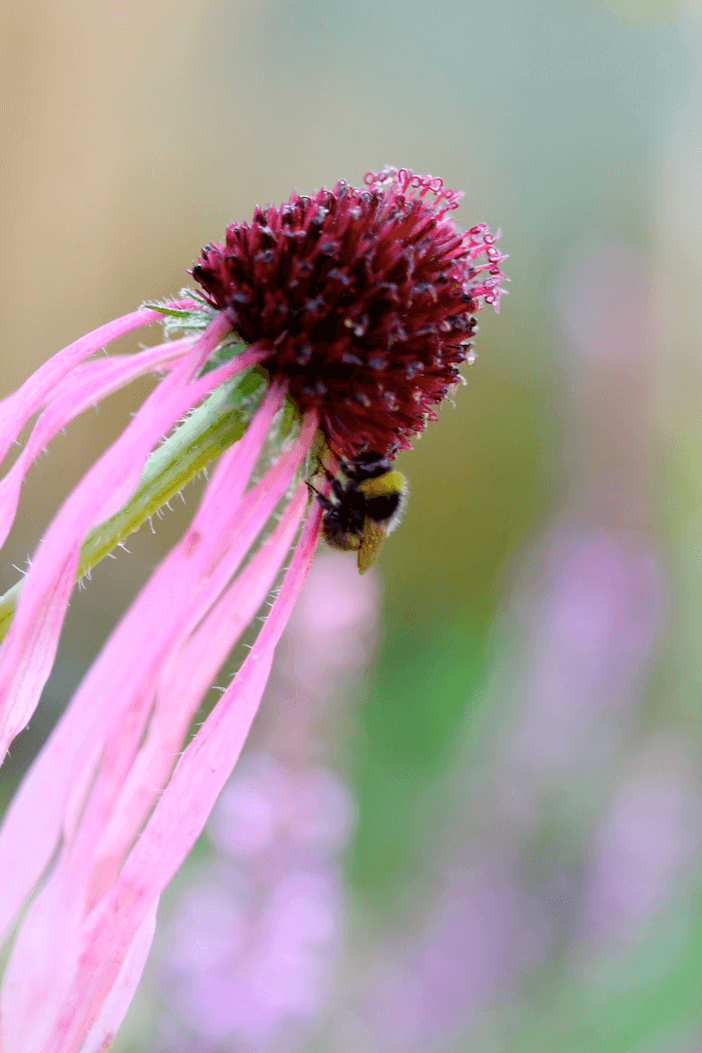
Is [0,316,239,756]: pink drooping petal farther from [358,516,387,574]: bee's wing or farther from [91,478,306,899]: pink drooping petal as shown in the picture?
[358,516,387,574]: bee's wing

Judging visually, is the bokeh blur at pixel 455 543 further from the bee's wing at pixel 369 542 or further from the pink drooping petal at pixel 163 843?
the pink drooping petal at pixel 163 843

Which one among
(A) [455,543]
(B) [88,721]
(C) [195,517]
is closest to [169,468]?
(C) [195,517]

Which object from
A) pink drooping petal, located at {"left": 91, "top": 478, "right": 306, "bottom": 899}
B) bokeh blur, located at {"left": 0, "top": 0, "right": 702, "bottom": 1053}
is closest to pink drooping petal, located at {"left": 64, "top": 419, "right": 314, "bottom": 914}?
pink drooping petal, located at {"left": 91, "top": 478, "right": 306, "bottom": 899}

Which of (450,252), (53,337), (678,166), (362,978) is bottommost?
(362,978)

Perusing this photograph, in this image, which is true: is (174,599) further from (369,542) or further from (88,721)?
(369,542)

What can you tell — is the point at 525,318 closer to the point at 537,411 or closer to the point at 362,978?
the point at 537,411

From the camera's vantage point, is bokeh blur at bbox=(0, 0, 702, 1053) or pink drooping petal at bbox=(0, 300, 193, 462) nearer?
pink drooping petal at bbox=(0, 300, 193, 462)

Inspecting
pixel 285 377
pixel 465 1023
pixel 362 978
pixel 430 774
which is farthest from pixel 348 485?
pixel 430 774

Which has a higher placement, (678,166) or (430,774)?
(678,166)
